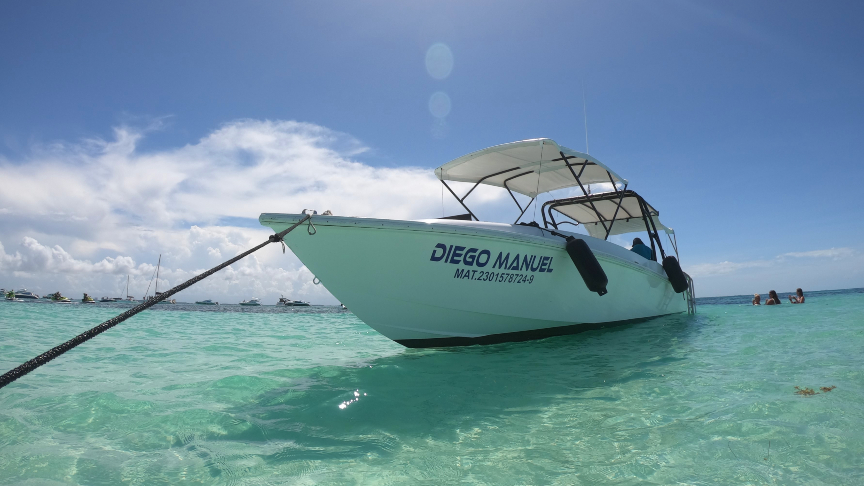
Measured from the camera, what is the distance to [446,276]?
225 inches

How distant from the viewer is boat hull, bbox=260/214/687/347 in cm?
532

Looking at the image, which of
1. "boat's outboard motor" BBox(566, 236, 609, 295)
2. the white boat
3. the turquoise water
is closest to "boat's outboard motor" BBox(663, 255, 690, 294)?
the white boat

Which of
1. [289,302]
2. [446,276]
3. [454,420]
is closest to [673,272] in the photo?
[446,276]

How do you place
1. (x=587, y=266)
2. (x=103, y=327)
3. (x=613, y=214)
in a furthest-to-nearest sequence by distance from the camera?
(x=613, y=214) → (x=587, y=266) → (x=103, y=327)

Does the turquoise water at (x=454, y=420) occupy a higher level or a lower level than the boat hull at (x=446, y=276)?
lower

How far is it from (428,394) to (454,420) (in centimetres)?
78

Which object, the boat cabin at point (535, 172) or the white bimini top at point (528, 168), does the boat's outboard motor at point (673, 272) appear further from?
the white bimini top at point (528, 168)

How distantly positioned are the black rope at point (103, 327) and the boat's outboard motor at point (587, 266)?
408 cm

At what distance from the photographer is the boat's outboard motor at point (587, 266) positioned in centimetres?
660

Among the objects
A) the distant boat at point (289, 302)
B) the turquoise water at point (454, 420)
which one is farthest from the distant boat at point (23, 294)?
the turquoise water at point (454, 420)

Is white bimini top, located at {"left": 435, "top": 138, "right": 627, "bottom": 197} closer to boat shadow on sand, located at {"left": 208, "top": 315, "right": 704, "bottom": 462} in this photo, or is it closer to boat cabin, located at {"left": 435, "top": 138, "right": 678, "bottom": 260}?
boat cabin, located at {"left": 435, "top": 138, "right": 678, "bottom": 260}

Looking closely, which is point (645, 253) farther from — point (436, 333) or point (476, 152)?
point (436, 333)

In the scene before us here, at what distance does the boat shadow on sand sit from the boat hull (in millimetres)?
460

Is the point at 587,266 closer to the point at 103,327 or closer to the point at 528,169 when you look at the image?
the point at 528,169
